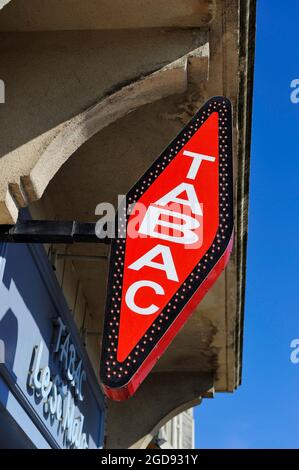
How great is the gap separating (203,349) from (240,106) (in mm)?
3862

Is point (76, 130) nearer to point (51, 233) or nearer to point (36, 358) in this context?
point (51, 233)

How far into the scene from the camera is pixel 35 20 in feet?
13.8

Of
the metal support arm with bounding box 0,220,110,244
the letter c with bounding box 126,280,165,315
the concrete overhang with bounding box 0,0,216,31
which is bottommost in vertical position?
the letter c with bounding box 126,280,165,315

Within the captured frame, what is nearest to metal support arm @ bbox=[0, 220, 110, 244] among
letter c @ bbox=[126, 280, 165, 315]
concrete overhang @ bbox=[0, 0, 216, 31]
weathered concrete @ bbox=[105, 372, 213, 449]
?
letter c @ bbox=[126, 280, 165, 315]

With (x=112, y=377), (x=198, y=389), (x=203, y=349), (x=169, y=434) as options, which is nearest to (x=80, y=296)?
(x=203, y=349)

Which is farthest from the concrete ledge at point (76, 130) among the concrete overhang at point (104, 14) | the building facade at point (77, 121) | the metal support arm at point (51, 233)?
the concrete overhang at point (104, 14)

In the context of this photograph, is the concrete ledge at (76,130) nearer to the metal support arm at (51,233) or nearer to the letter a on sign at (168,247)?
the metal support arm at (51,233)

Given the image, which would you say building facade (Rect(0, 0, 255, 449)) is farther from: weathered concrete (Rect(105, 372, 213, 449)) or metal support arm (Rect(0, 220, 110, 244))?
weathered concrete (Rect(105, 372, 213, 449))

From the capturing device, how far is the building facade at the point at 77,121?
387cm

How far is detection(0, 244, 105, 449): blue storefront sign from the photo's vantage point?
4.45 m

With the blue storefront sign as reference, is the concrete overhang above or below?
above

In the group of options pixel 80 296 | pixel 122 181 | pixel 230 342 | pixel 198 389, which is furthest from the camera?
pixel 198 389

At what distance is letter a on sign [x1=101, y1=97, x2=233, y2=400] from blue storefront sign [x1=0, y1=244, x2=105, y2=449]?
3.81 feet
